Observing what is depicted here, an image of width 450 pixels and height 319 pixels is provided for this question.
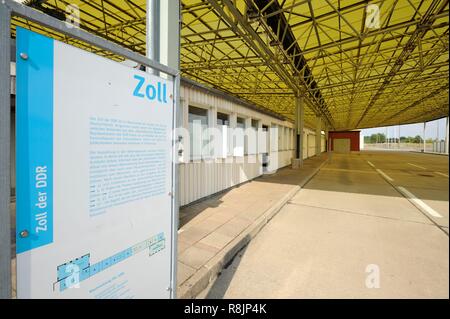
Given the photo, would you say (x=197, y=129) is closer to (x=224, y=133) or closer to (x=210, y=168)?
(x=210, y=168)

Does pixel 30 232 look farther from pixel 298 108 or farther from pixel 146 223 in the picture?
pixel 298 108

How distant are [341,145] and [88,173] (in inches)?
1745

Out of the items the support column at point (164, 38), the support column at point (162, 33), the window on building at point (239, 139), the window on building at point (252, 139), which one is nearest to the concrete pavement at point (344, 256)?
the support column at point (164, 38)

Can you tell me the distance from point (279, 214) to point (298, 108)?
34.1 ft

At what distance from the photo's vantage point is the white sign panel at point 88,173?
102 cm

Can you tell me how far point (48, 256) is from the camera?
1110mm

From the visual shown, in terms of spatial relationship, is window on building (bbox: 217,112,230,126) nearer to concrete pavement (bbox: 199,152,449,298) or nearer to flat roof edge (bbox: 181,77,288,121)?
flat roof edge (bbox: 181,77,288,121)

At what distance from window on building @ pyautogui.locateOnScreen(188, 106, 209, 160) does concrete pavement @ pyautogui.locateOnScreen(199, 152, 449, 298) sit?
2.53 meters

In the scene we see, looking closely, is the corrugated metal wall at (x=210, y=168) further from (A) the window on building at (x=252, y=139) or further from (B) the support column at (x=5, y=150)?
(B) the support column at (x=5, y=150)

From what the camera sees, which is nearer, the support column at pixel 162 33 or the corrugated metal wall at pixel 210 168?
the support column at pixel 162 33

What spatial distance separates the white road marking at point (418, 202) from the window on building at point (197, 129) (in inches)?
228

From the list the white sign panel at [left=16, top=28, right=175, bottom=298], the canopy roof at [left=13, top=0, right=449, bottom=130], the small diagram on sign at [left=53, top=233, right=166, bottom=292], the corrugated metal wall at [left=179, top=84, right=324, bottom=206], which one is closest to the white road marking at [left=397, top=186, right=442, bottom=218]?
the canopy roof at [left=13, top=0, right=449, bottom=130]
